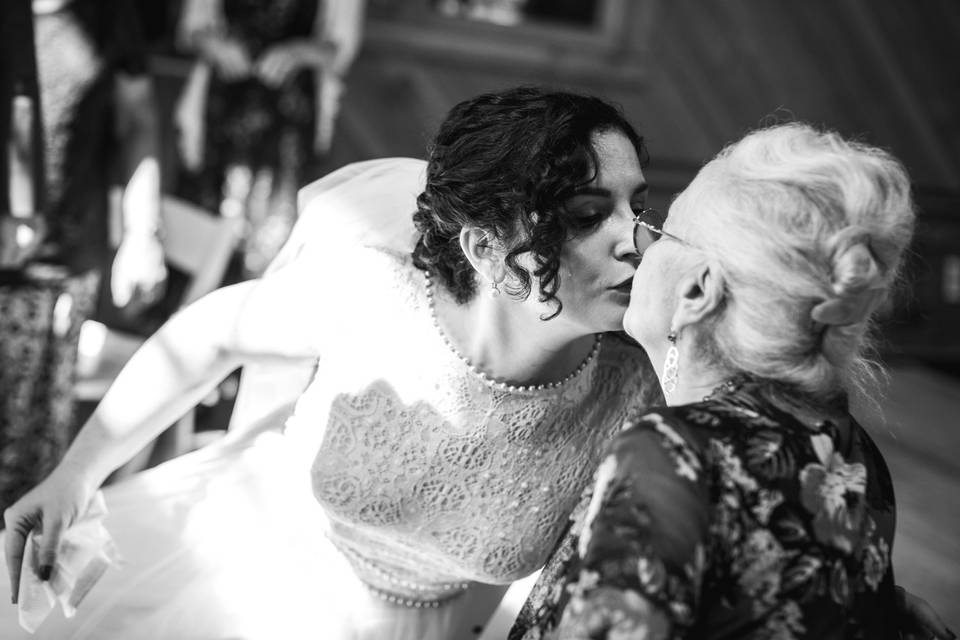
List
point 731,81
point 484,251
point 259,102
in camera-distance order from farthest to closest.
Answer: point 731,81 → point 259,102 → point 484,251

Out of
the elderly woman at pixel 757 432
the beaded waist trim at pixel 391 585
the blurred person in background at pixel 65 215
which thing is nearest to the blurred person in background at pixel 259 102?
the blurred person in background at pixel 65 215

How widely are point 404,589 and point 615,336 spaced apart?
0.52 m

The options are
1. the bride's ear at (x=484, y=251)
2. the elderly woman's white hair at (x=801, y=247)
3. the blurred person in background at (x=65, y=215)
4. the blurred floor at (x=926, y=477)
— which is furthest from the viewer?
the blurred floor at (x=926, y=477)

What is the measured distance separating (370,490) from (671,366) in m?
0.54

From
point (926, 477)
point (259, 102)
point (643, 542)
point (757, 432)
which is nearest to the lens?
point (643, 542)

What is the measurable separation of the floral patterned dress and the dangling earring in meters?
0.08

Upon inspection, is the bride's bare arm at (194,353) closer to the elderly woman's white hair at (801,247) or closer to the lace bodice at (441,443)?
the lace bodice at (441,443)

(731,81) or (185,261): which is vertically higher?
(185,261)

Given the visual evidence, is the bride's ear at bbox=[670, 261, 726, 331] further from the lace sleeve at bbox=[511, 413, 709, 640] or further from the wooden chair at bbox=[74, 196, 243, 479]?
the wooden chair at bbox=[74, 196, 243, 479]

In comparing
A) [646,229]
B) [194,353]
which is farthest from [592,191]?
[194,353]

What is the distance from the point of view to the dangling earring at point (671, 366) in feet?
3.73

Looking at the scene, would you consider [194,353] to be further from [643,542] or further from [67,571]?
[643,542]

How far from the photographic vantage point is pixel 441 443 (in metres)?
1.48

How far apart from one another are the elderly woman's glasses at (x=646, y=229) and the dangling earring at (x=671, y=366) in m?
0.17
